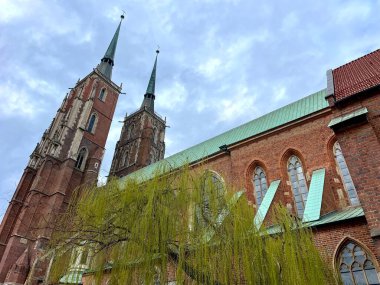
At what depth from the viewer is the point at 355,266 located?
25.5 feet

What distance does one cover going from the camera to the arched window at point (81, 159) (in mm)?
29112

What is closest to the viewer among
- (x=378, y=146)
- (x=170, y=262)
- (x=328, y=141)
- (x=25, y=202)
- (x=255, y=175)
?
(x=170, y=262)

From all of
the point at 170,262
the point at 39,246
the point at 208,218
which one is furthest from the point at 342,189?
the point at 39,246

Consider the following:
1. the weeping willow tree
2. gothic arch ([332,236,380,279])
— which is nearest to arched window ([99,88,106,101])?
the weeping willow tree

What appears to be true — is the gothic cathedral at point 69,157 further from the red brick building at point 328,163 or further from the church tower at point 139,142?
the red brick building at point 328,163

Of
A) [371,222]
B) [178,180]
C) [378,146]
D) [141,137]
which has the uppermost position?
[141,137]

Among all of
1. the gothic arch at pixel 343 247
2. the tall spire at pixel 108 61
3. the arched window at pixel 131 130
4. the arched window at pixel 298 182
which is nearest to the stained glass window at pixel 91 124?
the arched window at pixel 131 130

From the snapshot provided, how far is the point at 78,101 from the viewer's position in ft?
107

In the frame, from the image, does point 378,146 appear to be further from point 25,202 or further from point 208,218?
point 25,202

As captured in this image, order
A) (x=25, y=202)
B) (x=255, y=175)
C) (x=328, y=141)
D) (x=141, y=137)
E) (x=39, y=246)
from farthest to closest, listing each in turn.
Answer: (x=141, y=137) < (x=25, y=202) < (x=39, y=246) < (x=255, y=175) < (x=328, y=141)

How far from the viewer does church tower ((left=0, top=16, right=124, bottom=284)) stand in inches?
857

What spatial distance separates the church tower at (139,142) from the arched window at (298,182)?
2201cm

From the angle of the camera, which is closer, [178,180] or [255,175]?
[178,180]

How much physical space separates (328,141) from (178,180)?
7594 mm
